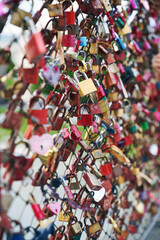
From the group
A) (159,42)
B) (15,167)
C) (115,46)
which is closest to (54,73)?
(15,167)

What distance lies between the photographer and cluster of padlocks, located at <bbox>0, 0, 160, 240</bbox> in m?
0.69

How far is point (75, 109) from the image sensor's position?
0.96 m

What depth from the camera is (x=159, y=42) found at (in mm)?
2021

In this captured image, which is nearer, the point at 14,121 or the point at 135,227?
the point at 14,121

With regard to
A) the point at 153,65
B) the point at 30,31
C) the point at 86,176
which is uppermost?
the point at 30,31

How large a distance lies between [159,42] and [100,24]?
102cm

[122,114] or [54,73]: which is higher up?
[54,73]

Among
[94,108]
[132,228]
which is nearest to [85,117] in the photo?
[94,108]

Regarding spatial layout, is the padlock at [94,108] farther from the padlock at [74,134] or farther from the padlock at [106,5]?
the padlock at [106,5]

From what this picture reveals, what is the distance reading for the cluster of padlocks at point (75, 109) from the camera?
0.69m

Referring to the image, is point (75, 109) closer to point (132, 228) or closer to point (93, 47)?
point (93, 47)

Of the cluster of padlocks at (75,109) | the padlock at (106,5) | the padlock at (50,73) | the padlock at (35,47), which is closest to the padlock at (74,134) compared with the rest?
the cluster of padlocks at (75,109)

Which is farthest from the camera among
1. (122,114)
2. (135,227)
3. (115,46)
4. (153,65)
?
(153,65)

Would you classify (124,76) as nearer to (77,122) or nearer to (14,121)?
(77,122)
